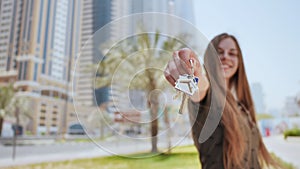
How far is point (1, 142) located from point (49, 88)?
624 millimetres

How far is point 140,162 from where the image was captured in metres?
2.12

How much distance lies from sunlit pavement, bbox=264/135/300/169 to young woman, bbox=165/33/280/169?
58 cm

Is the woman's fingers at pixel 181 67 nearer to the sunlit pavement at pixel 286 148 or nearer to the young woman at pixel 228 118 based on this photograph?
the young woman at pixel 228 118

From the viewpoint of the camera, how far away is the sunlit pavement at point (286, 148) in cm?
170

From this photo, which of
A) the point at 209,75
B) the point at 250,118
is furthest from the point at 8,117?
the point at 209,75

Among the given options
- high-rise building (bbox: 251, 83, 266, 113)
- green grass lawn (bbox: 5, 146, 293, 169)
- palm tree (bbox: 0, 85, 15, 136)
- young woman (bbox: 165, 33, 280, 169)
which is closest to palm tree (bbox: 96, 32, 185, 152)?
young woman (bbox: 165, 33, 280, 169)

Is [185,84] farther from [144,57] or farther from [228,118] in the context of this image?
[228,118]

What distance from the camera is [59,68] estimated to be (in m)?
2.50

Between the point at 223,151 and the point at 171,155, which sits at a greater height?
the point at 223,151

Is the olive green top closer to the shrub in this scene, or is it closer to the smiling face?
the smiling face

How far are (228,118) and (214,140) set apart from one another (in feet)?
0.35

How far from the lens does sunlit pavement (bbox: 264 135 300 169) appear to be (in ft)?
5.57

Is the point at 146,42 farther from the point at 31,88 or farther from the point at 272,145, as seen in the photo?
the point at 31,88

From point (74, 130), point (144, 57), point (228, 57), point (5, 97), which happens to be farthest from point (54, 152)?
point (144, 57)
